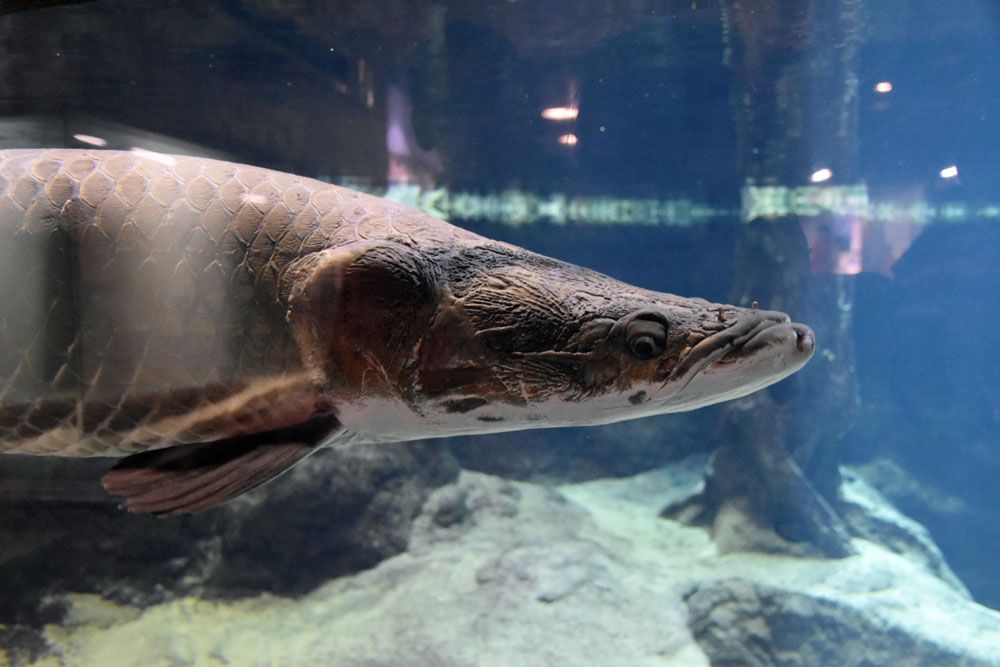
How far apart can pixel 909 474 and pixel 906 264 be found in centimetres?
547

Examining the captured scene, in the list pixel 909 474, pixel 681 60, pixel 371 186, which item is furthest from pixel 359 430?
pixel 909 474

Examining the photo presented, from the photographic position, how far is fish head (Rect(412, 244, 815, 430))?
5.41 ft

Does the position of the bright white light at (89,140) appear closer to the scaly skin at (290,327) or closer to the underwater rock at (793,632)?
the scaly skin at (290,327)

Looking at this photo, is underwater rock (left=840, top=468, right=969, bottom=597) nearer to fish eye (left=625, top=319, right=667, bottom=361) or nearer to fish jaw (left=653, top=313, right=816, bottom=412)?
fish jaw (left=653, top=313, right=816, bottom=412)

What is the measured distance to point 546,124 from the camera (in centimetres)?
1036

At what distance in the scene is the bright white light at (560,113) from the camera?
995 centimetres

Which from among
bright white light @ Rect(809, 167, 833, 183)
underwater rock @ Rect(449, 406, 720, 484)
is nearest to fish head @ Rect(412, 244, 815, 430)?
underwater rock @ Rect(449, 406, 720, 484)

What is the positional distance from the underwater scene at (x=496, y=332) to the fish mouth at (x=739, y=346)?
1 cm

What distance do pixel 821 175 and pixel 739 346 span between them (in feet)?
38.0

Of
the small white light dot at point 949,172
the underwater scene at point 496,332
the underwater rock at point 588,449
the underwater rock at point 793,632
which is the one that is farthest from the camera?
the small white light dot at point 949,172

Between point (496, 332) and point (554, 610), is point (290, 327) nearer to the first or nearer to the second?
point (496, 332)

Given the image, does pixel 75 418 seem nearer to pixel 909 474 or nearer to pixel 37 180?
pixel 37 180

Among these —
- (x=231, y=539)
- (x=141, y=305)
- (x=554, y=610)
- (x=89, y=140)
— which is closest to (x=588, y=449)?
(x=554, y=610)

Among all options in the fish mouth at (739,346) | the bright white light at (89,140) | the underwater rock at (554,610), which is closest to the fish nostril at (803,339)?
the fish mouth at (739,346)
